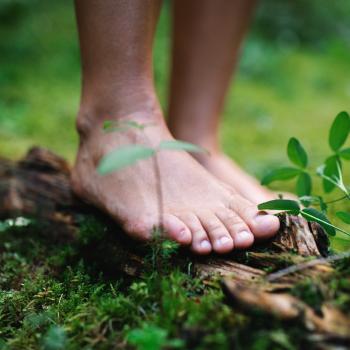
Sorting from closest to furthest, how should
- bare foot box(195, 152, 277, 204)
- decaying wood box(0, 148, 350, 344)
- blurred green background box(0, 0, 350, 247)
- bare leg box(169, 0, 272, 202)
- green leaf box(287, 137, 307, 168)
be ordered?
decaying wood box(0, 148, 350, 344) → green leaf box(287, 137, 307, 168) → bare foot box(195, 152, 277, 204) → bare leg box(169, 0, 272, 202) → blurred green background box(0, 0, 350, 247)

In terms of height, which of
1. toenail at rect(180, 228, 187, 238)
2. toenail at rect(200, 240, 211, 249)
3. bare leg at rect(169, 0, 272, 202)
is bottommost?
toenail at rect(200, 240, 211, 249)

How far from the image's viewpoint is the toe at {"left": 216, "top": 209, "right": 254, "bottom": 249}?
43.6 inches

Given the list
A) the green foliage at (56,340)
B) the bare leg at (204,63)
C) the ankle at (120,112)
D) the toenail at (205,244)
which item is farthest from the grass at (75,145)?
the bare leg at (204,63)

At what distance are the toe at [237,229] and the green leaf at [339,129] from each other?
0.29 metres

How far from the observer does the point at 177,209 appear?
125cm

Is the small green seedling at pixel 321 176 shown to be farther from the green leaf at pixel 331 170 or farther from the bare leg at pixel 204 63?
the bare leg at pixel 204 63

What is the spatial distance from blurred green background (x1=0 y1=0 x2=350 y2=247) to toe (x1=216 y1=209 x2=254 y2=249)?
1.36m

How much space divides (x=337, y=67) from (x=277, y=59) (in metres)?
0.62

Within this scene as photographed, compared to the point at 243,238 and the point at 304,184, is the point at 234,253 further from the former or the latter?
the point at 304,184

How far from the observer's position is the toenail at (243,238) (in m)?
1.10

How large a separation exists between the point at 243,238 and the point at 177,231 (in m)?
0.16

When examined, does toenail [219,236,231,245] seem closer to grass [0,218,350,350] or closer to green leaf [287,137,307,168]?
grass [0,218,350,350]

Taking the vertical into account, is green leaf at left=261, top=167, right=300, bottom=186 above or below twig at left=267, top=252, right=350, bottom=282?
above

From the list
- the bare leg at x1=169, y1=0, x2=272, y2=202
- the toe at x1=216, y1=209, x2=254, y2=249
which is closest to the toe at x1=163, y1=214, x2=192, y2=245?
the toe at x1=216, y1=209, x2=254, y2=249
